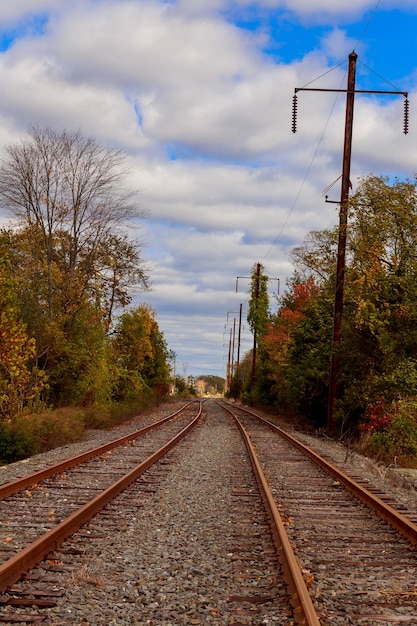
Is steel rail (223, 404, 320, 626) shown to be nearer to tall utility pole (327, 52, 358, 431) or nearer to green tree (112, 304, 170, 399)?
tall utility pole (327, 52, 358, 431)

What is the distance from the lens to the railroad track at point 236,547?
5.30 m

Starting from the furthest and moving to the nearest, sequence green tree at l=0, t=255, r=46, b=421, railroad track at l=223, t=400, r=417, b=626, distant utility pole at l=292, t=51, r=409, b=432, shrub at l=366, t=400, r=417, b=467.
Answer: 1. distant utility pole at l=292, t=51, r=409, b=432
2. shrub at l=366, t=400, r=417, b=467
3. green tree at l=0, t=255, r=46, b=421
4. railroad track at l=223, t=400, r=417, b=626

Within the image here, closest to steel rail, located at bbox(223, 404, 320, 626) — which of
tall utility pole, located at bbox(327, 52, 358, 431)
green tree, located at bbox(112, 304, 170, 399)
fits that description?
tall utility pole, located at bbox(327, 52, 358, 431)

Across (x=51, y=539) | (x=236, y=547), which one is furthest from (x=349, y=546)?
(x=51, y=539)

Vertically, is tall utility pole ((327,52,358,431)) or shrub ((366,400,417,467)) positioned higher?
tall utility pole ((327,52,358,431))

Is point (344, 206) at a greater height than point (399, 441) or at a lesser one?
greater

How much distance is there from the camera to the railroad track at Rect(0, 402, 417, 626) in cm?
530

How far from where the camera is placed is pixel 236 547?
24.2 ft

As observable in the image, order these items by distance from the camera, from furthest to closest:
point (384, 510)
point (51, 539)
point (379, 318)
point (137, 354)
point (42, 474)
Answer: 1. point (137, 354)
2. point (379, 318)
3. point (42, 474)
4. point (384, 510)
5. point (51, 539)

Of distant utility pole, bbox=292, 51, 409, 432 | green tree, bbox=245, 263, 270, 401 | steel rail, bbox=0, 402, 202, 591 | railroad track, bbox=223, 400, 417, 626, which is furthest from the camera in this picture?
green tree, bbox=245, 263, 270, 401

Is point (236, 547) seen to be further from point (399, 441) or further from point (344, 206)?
point (344, 206)

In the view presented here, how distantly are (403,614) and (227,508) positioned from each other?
4582 mm

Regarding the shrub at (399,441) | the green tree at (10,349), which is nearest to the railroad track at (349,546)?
the shrub at (399,441)

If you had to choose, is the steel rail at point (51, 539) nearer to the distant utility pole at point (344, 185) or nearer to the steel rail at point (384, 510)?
the steel rail at point (384, 510)
